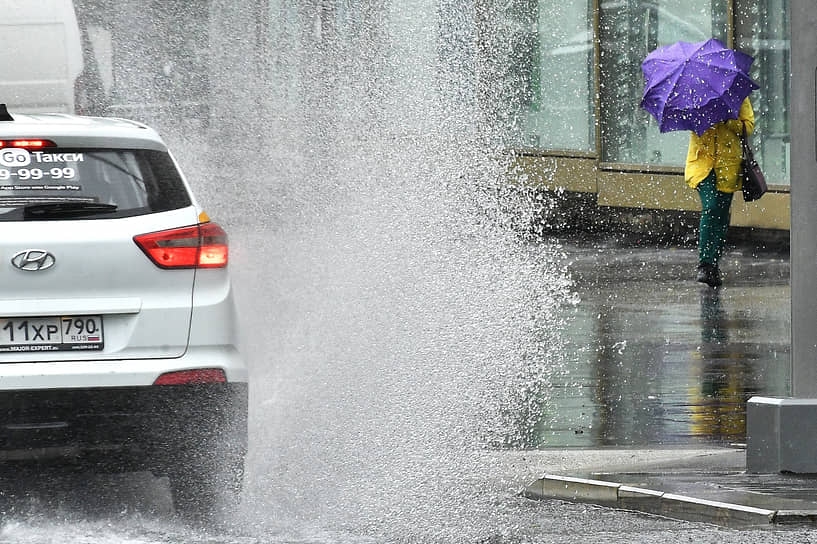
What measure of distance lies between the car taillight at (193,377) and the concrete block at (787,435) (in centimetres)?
221

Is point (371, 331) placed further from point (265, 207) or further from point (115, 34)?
point (115, 34)

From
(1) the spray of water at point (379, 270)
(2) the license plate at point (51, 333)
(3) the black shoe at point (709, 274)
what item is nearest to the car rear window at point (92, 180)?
(2) the license plate at point (51, 333)

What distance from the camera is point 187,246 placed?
6453 mm

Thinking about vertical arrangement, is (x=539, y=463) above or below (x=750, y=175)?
below

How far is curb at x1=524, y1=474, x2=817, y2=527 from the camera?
234 inches

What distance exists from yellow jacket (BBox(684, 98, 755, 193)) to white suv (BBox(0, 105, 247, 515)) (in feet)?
25.3

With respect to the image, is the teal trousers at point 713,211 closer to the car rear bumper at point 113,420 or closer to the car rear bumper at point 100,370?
the car rear bumper at point 113,420

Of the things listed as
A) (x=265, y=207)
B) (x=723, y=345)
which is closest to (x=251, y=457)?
(x=723, y=345)

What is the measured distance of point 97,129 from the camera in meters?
6.59

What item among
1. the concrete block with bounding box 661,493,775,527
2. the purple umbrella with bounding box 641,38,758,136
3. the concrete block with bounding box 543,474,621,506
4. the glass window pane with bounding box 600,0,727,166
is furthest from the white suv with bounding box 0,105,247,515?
the glass window pane with bounding box 600,0,727,166

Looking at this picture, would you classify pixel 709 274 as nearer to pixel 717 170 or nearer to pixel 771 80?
pixel 717 170

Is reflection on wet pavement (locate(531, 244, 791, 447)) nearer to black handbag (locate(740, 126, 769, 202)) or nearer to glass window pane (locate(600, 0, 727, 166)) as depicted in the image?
black handbag (locate(740, 126, 769, 202))

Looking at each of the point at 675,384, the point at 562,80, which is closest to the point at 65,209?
the point at 675,384

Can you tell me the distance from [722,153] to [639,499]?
772cm
